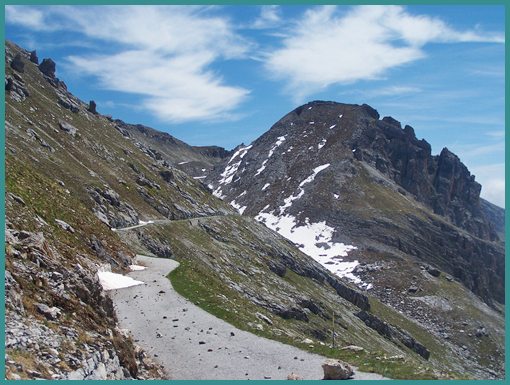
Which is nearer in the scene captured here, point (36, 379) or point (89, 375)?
point (36, 379)

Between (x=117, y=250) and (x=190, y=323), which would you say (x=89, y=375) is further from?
(x=117, y=250)

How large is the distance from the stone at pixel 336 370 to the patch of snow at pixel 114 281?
21848mm

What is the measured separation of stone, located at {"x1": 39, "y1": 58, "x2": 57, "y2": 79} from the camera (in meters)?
159

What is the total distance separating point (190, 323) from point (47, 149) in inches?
2996

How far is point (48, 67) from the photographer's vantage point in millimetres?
160000

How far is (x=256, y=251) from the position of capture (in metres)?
116

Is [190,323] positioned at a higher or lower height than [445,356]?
higher

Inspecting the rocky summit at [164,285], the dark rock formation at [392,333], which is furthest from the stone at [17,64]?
the dark rock formation at [392,333]

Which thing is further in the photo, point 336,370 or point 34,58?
point 34,58

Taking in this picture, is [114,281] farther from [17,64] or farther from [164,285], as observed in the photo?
[17,64]

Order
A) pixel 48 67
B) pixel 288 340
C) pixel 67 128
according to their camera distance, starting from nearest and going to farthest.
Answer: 1. pixel 288 340
2. pixel 67 128
3. pixel 48 67

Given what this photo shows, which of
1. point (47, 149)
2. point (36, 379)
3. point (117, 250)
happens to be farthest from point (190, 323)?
point (47, 149)

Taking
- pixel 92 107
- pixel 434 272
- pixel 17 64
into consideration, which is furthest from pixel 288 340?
pixel 434 272

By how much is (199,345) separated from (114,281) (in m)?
15.6
